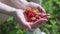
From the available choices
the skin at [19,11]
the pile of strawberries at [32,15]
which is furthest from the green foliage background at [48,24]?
the pile of strawberries at [32,15]

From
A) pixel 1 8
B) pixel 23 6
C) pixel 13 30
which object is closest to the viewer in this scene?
pixel 1 8

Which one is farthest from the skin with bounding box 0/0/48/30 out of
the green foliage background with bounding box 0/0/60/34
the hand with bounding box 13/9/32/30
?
the green foliage background with bounding box 0/0/60/34

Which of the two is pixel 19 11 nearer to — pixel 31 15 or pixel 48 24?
pixel 31 15

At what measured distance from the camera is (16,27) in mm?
1812

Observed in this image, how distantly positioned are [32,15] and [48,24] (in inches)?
29.6

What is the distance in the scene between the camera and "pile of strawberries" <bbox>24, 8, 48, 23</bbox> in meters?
1.33

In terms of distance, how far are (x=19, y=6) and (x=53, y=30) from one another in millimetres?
611

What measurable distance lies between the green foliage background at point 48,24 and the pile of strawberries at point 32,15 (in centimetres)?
39

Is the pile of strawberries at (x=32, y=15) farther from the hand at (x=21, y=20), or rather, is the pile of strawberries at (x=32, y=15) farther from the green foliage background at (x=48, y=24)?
the green foliage background at (x=48, y=24)

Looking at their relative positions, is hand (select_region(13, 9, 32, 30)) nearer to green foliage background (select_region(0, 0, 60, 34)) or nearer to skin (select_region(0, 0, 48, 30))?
skin (select_region(0, 0, 48, 30))

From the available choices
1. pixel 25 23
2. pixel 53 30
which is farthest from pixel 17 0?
pixel 53 30

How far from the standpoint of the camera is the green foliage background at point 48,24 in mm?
1817

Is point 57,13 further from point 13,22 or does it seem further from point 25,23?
point 25,23

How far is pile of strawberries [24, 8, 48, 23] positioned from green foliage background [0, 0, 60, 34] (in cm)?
39
